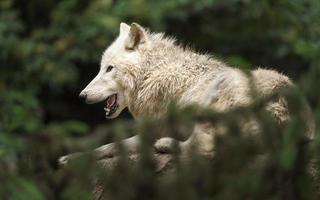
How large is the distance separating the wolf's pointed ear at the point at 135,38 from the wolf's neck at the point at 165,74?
0.12 meters

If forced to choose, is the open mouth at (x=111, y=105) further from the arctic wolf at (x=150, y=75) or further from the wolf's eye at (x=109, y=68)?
the wolf's eye at (x=109, y=68)

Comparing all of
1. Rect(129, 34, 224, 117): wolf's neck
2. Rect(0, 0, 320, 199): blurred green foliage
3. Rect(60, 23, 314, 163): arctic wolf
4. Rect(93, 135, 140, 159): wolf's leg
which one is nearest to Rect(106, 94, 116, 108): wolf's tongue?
Rect(60, 23, 314, 163): arctic wolf

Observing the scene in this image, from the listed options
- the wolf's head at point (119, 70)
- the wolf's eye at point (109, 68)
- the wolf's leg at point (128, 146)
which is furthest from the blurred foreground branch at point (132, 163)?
the wolf's eye at point (109, 68)

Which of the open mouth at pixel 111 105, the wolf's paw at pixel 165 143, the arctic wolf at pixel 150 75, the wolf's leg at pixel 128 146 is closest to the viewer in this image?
the wolf's leg at pixel 128 146

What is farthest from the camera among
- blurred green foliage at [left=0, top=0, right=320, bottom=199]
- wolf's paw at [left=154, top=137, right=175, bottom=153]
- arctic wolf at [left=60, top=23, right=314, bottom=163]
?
blurred green foliage at [left=0, top=0, right=320, bottom=199]

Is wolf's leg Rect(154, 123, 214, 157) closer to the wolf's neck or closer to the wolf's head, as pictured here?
the wolf's neck

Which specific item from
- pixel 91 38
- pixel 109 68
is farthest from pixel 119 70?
pixel 91 38

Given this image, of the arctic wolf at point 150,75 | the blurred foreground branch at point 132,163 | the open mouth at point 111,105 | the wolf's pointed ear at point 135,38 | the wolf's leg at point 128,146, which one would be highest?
the wolf's pointed ear at point 135,38

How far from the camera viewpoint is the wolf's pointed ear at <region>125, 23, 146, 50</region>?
29.5 ft

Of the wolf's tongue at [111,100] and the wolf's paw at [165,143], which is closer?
the wolf's paw at [165,143]

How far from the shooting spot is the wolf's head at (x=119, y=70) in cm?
900

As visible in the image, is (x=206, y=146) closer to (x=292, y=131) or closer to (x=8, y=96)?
(x=292, y=131)

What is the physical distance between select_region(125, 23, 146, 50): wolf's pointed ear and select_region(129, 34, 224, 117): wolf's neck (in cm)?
12

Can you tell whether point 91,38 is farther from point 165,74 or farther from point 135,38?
point 165,74
